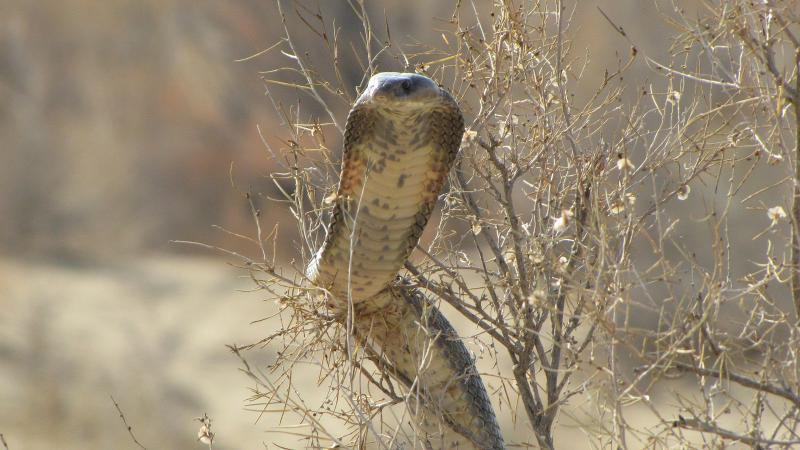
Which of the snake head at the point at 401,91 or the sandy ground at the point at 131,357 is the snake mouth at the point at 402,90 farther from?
the sandy ground at the point at 131,357

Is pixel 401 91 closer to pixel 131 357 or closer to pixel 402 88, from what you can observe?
pixel 402 88

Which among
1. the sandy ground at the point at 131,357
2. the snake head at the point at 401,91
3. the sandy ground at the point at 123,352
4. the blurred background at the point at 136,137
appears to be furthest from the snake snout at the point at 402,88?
the blurred background at the point at 136,137

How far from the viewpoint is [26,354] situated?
32.7ft

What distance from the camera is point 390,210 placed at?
10.5ft

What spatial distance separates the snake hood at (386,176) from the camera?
2.87 meters

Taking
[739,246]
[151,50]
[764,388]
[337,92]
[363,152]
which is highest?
[151,50]

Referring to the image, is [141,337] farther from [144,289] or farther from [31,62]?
[31,62]

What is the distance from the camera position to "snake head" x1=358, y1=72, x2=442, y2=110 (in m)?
2.81

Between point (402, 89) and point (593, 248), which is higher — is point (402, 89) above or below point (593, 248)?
above

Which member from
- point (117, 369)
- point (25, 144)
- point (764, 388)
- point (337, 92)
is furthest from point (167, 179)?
point (764, 388)

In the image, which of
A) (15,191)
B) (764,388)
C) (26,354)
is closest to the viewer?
(764,388)

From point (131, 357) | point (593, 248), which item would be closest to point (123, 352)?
point (131, 357)

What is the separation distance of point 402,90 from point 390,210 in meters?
0.49

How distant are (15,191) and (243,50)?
3012 mm
